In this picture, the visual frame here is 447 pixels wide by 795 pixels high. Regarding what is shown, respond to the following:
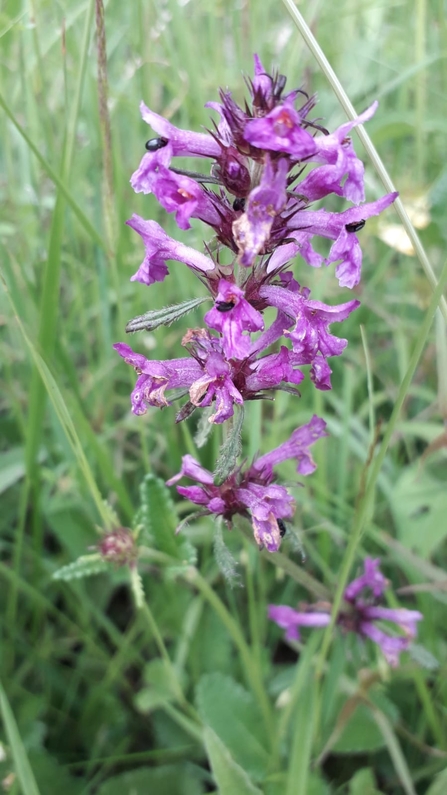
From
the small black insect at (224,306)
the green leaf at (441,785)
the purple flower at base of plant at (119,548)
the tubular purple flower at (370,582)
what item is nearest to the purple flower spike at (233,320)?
the small black insect at (224,306)

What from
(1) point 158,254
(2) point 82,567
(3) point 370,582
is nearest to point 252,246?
(1) point 158,254

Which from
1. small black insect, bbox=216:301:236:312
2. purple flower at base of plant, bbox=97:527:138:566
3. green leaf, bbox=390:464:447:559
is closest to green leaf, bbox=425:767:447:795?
green leaf, bbox=390:464:447:559

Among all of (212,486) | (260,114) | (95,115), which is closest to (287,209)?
(260,114)

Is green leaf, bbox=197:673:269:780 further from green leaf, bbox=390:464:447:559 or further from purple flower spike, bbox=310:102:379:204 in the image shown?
purple flower spike, bbox=310:102:379:204

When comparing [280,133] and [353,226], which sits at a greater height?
[280,133]

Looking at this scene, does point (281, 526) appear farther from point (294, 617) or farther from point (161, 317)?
point (294, 617)

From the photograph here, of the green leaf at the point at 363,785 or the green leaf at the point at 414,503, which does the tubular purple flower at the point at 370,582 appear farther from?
the green leaf at the point at 363,785
